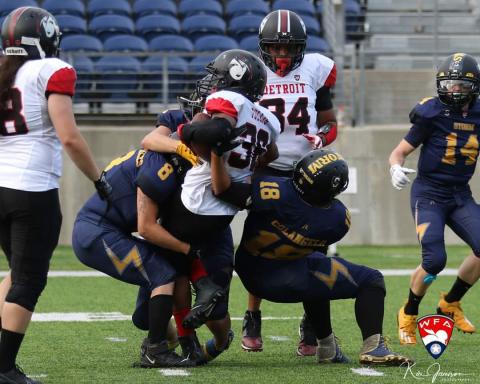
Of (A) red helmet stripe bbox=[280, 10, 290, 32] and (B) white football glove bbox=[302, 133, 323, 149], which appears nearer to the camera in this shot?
(A) red helmet stripe bbox=[280, 10, 290, 32]

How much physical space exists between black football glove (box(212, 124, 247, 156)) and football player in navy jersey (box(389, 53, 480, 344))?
1791 mm

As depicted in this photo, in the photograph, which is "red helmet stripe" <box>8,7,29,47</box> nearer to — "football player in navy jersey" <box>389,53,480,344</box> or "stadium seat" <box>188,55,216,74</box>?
"football player in navy jersey" <box>389,53,480,344</box>

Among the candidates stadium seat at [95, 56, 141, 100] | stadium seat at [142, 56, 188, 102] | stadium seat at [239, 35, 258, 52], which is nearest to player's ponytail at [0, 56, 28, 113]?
stadium seat at [95, 56, 141, 100]

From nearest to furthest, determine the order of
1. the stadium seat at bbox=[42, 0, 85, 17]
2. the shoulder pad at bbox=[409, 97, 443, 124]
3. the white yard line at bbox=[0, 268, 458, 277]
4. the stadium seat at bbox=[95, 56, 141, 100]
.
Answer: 1. the shoulder pad at bbox=[409, 97, 443, 124]
2. the white yard line at bbox=[0, 268, 458, 277]
3. the stadium seat at bbox=[95, 56, 141, 100]
4. the stadium seat at bbox=[42, 0, 85, 17]

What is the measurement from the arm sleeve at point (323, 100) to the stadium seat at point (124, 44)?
8.78 meters

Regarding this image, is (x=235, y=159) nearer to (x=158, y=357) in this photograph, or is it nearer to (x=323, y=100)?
(x=158, y=357)

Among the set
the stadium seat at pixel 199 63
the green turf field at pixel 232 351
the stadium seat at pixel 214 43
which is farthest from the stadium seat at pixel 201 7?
the green turf field at pixel 232 351

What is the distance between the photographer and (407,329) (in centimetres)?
598

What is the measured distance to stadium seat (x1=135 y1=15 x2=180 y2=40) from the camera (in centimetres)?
1477

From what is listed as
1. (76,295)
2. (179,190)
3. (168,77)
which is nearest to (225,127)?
(179,190)

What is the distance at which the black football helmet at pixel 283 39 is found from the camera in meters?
5.38

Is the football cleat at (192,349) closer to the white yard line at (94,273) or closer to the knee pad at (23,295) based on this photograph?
the knee pad at (23,295)

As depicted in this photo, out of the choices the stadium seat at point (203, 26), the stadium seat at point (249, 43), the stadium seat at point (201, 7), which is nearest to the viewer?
the stadium seat at point (249, 43)

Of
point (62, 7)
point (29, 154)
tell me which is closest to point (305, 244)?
point (29, 154)
